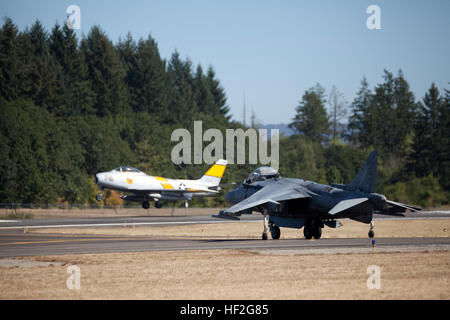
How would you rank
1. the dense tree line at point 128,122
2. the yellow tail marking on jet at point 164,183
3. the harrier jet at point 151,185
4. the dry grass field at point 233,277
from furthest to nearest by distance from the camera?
the dense tree line at point 128,122 → the yellow tail marking on jet at point 164,183 → the harrier jet at point 151,185 → the dry grass field at point 233,277

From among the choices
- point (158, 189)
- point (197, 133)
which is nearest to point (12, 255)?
point (158, 189)

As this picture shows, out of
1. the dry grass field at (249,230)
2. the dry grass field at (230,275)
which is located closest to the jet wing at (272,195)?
the dry grass field at (230,275)

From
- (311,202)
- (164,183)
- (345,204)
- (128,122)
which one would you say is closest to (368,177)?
(345,204)

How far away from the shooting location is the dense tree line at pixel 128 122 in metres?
77.4

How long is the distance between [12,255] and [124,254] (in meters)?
4.14

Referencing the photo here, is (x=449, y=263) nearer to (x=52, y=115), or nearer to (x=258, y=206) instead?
(x=258, y=206)

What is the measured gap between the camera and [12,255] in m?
22.0

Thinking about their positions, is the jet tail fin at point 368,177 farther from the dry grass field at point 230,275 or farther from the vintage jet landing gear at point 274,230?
the vintage jet landing gear at point 274,230

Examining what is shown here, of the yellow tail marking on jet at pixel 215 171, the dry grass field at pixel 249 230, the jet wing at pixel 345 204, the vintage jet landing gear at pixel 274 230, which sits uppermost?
the yellow tail marking on jet at pixel 215 171

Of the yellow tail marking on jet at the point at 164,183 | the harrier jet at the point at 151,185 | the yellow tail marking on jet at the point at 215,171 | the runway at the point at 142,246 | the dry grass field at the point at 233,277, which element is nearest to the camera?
the dry grass field at the point at 233,277

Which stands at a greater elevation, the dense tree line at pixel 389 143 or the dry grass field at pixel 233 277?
the dense tree line at pixel 389 143

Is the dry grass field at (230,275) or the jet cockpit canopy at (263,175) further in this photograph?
the jet cockpit canopy at (263,175)

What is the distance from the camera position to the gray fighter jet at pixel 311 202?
24.5 metres

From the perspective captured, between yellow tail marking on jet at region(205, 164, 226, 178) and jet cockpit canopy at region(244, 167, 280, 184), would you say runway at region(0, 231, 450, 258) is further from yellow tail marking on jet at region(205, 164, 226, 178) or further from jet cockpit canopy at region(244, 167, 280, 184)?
yellow tail marking on jet at region(205, 164, 226, 178)
